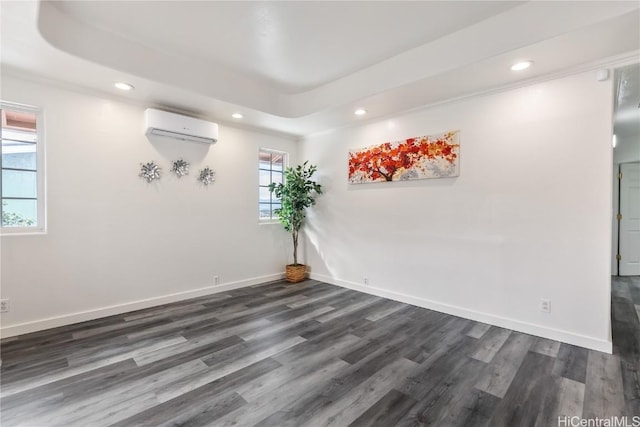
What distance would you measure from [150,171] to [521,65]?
4.23m

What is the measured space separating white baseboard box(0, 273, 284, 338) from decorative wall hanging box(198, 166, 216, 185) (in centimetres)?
157

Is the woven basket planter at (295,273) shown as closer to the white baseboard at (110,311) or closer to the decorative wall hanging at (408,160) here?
the white baseboard at (110,311)

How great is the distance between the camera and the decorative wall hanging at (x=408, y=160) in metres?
3.47

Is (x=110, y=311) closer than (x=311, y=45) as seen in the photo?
No

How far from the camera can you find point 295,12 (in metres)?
2.36

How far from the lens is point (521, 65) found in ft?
8.60

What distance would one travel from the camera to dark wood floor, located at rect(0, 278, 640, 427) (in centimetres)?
180

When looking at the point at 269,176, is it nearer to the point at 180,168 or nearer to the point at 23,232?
the point at 180,168

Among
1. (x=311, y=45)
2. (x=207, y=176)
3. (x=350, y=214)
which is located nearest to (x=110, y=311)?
(x=207, y=176)

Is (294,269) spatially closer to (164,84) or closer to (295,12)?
(164,84)

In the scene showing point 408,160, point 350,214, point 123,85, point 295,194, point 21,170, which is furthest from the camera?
point 295,194

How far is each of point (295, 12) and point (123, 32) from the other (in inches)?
65.3

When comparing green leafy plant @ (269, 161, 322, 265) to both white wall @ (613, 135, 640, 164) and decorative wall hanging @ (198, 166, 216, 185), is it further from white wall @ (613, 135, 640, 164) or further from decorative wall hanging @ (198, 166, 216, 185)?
white wall @ (613, 135, 640, 164)

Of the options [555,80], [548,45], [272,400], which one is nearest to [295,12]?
[548,45]
